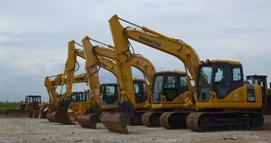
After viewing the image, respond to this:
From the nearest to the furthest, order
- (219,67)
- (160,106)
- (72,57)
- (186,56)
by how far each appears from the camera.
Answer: (219,67) → (186,56) → (160,106) → (72,57)

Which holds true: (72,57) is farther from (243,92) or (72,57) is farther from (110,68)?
(243,92)

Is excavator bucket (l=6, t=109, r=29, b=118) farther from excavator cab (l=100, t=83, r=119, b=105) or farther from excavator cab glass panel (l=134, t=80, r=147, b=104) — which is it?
excavator cab glass panel (l=134, t=80, r=147, b=104)

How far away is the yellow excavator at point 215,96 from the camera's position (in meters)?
Result: 20.0

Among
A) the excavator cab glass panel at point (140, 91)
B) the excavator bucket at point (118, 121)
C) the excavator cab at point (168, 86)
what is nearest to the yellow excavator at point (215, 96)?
the excavator bucket at point (118, 121)

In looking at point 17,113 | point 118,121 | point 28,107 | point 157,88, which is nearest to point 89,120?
point 157,88

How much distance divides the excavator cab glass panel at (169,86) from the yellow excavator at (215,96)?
1.63m

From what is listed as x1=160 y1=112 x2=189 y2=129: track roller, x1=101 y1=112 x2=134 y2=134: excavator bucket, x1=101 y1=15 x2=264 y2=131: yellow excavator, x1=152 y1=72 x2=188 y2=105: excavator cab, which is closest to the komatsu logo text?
x1=101 y1=15 x2=264 y2=131: yellow excavator

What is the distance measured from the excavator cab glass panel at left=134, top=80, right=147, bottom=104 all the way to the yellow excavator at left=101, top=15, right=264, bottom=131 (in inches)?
225

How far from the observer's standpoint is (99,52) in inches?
1063

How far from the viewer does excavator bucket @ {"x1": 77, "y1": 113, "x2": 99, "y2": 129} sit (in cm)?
2328

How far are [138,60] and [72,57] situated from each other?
5338mm

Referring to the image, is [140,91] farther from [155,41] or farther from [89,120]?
[155,41]

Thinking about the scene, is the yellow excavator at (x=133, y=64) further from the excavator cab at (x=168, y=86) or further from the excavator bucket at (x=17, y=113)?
the excavator bucket at (x=17, y=113)

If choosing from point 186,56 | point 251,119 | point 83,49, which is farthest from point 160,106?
point 83,49
